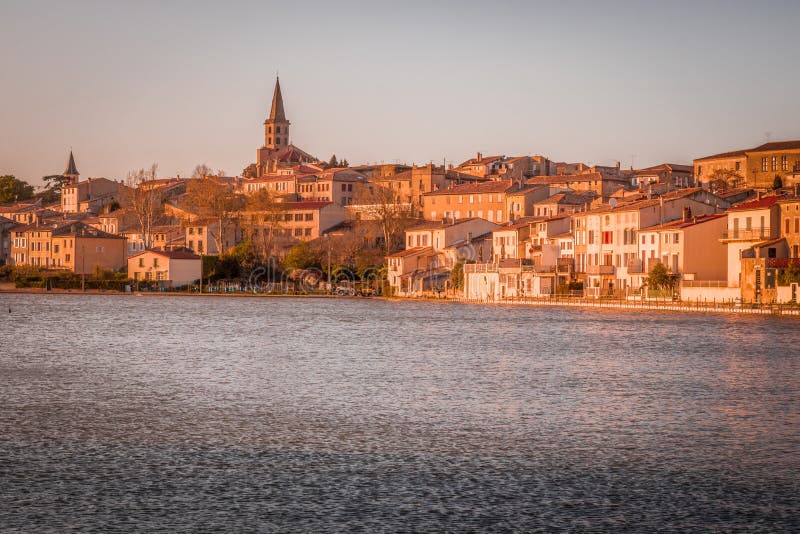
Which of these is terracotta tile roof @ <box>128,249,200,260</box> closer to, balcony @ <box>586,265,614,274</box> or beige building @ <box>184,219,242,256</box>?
beige building @ <box>184,219,242,256</box>

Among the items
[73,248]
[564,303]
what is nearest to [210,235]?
[73,248]

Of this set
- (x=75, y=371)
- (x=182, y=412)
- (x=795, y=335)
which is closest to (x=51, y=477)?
(x=182, y=412)

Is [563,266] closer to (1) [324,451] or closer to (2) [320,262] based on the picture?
(2) [320,262]

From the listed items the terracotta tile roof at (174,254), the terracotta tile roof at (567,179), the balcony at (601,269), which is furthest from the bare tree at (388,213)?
the balcony at (601,269)

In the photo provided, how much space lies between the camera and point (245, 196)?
122188 millimetres

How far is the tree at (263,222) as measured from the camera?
110m

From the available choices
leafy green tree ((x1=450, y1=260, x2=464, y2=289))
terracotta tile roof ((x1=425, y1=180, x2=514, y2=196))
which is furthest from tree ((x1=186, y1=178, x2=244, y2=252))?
leafy green tree ((x1=450, y1=260, x2=464, y2=289))

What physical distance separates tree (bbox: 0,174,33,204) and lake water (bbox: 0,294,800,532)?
141 m

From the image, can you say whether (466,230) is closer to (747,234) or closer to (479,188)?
(479,188)

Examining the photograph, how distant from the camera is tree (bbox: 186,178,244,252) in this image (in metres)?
117

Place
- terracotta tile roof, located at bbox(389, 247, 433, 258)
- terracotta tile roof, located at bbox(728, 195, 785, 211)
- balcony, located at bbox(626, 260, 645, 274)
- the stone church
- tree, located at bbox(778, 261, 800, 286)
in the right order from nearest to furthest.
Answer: tree, located at bbox(778, 261, 800, 286) < terracotta tile roof, located at bbox(728, 195, 785, 211) < balcony, located at bbox(626, 260, 645, 274) < terracotta tile roof, located at bbox(389, 247, 433, 258) < the stone church

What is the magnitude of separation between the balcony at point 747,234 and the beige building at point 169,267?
185ft

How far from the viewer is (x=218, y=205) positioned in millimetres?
117250

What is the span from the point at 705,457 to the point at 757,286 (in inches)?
1855
